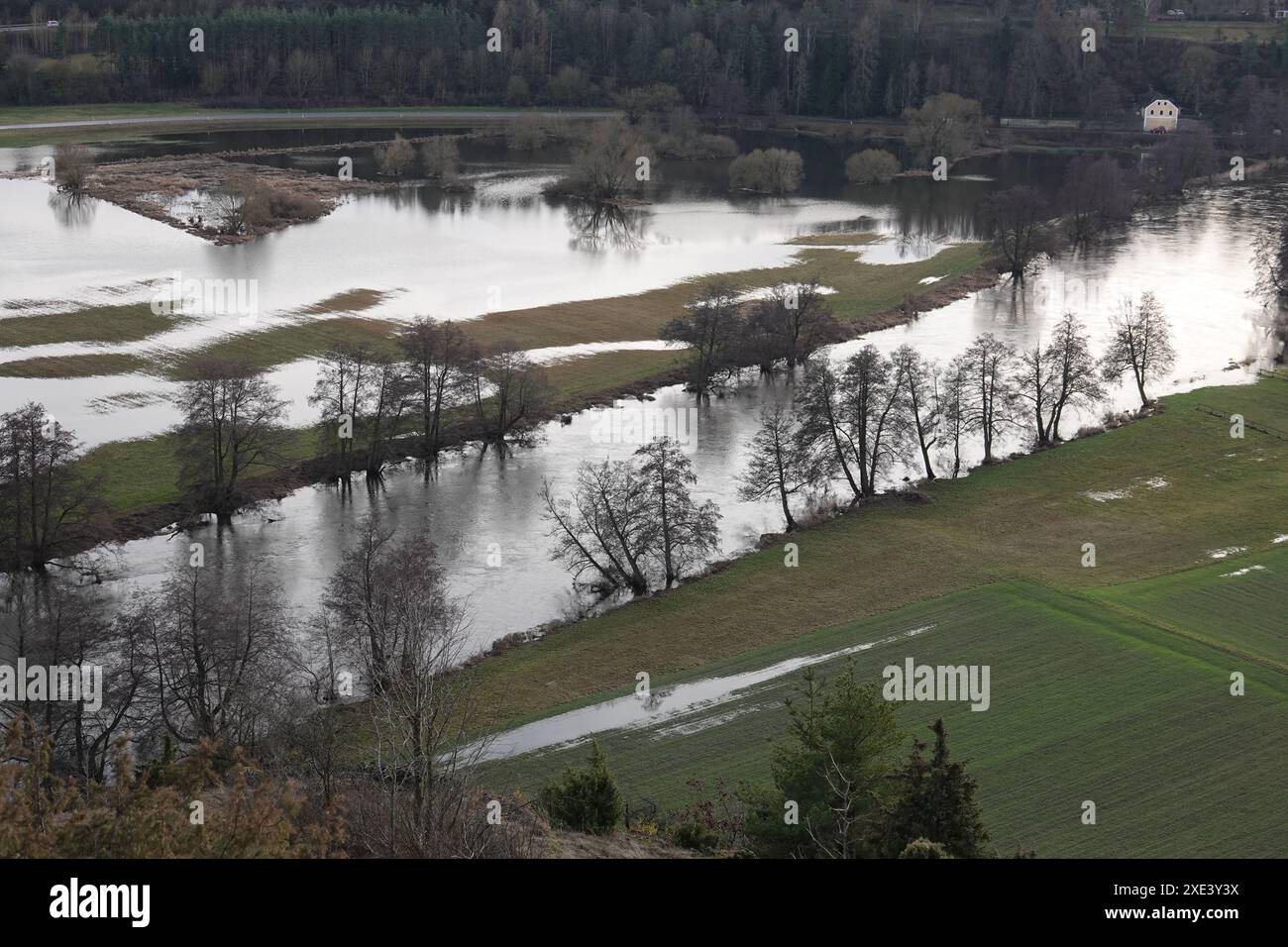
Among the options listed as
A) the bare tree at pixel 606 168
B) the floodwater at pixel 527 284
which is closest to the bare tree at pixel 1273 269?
the floodwater at pixel 527 284

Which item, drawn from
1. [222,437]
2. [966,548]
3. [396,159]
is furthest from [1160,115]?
[222,437]

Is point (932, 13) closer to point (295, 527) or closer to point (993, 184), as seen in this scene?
point (993, 184)

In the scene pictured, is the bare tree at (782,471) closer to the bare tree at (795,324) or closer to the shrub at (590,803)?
the bare tree at (795,324)

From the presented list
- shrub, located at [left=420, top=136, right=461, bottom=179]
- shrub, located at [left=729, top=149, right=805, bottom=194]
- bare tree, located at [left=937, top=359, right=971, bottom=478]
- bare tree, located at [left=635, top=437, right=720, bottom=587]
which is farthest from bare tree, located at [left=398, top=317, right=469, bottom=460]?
shrub, located at [left=729, top=149, right=805, bottom=194]

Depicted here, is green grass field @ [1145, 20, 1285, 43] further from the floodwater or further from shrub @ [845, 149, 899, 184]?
shrub @ [845, 149, 899, 184]

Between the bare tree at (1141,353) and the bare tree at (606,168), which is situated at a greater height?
the bare tree at (606,168)

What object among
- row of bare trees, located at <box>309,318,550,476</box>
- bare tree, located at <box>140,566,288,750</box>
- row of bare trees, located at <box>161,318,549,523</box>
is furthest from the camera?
row of bare trees, located at <box>309,318,550,476</box>
